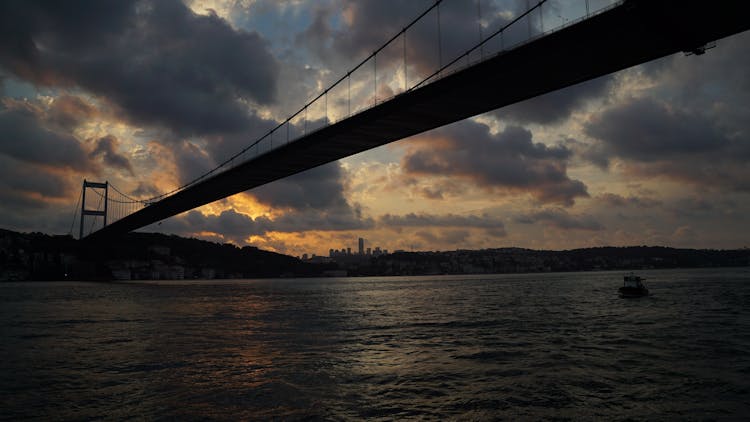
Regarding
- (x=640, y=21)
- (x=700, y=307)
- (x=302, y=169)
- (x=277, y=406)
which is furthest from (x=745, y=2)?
(x=302, y=169)

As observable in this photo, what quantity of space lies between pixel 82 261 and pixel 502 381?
400ft

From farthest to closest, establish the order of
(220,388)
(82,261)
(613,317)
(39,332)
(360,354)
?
1. (82,261)
2. (613,317)
3. (39,332)
4. (360,354)
5. (220,388)

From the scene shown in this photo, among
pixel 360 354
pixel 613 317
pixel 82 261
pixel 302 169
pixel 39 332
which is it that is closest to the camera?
pixel 360 354

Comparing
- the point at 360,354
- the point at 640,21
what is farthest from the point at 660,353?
the point at 640,21

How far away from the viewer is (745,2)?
66.0ft

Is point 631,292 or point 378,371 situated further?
point 631,292

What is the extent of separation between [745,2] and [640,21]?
385 centimetres

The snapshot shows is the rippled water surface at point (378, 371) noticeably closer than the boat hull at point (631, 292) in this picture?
Yes

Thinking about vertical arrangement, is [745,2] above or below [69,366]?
above

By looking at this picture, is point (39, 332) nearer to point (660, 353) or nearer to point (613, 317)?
point (660, 353)

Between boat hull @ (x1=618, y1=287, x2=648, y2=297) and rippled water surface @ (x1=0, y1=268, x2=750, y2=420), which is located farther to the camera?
boat hull @ (x1=618, y1=287, x2=648, y2=297)

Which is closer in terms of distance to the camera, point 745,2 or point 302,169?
point 745,2

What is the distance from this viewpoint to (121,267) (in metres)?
117

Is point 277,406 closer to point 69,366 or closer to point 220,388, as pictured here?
point 220,388
